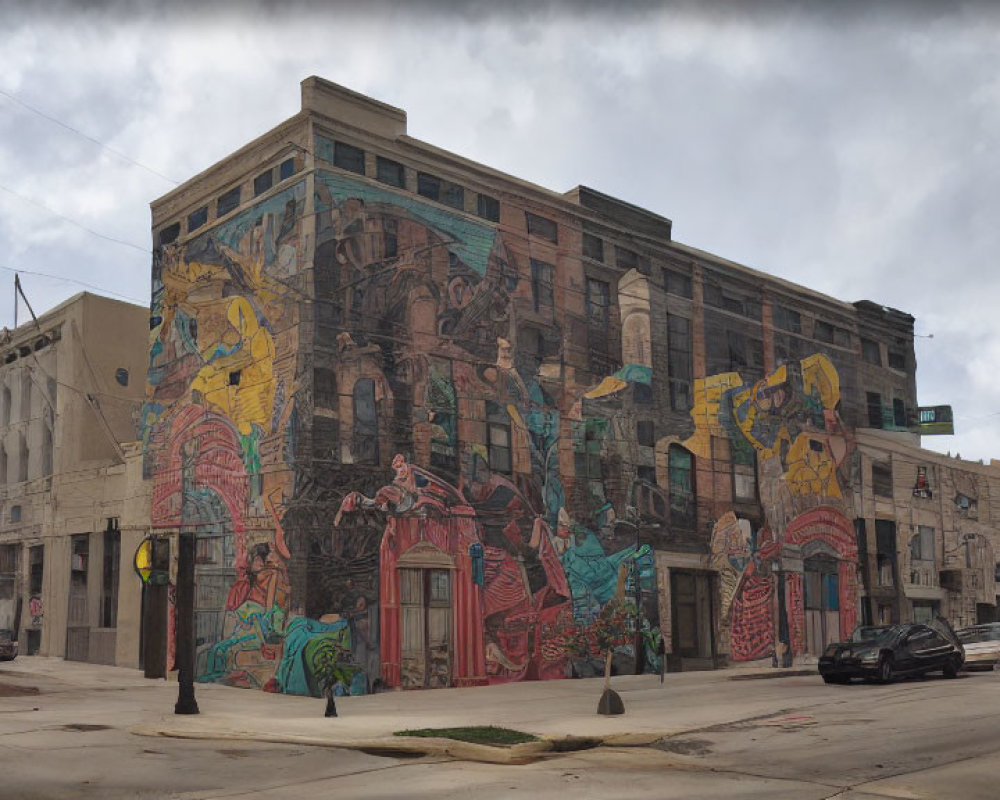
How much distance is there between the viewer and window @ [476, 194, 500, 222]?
100 ft

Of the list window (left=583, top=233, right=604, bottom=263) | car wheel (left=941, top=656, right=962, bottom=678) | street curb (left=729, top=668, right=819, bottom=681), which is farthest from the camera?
window (left=583, top=233, right=604, bottom=263)

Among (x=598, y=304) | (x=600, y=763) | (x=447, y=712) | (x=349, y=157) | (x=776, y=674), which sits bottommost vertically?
(x=776, y=674)

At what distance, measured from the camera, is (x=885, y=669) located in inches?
1002

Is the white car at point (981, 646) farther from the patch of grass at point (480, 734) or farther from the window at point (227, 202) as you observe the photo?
the window at point (227, 202)

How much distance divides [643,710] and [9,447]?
91.1 ft

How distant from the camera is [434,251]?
29.0 metres

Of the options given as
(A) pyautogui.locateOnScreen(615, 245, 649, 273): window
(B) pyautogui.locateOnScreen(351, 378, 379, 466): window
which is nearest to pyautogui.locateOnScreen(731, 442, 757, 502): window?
(A) pyautogui.locateOnScreen(615, 245, 649, 273): window

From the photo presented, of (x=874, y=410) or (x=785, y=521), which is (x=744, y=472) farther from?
(x=874, y=410)

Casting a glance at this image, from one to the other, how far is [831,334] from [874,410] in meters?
3.93

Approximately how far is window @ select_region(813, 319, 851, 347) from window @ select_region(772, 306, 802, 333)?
1.13 metres

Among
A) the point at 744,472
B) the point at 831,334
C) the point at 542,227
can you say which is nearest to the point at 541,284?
the point at 542,227

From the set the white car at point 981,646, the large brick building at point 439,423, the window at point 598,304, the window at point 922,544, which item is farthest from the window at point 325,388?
the window at point 922,544

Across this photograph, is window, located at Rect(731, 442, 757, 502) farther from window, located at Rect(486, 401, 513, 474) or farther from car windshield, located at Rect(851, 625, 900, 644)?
window, located at Rect(486, 401, 513, 474)

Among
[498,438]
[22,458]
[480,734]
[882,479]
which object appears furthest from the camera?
[882,479]
